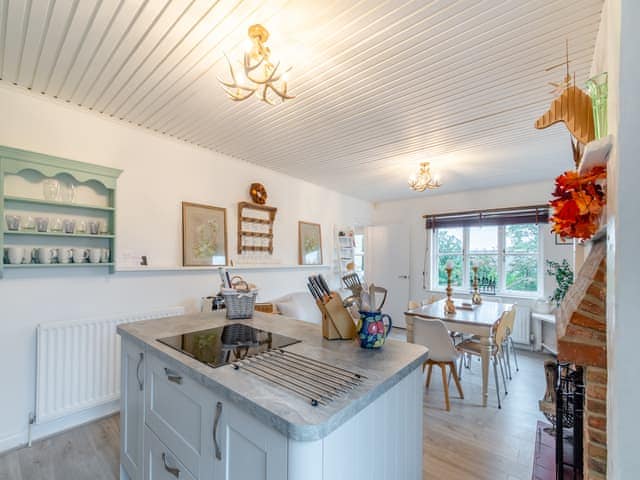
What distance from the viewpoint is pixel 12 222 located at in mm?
2035

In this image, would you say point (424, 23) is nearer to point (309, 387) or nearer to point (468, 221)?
point (309, 387)

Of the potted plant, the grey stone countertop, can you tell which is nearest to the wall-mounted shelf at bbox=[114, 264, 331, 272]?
the grey stone countertop

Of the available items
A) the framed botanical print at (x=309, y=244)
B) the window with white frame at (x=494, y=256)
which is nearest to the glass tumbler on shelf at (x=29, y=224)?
the framed botanical print at (x=309, y=244)

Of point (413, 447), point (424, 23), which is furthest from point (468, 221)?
point (413, 447)

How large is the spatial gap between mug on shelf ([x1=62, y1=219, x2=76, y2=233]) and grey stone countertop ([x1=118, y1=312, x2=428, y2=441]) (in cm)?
111

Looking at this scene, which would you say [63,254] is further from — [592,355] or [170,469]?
[592,355]

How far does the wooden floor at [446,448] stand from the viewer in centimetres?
185

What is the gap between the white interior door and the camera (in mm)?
5492

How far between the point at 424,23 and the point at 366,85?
572 mm

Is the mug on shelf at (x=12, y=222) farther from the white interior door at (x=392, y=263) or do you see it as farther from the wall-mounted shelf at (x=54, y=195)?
the white interior door at (x=392, y=263)

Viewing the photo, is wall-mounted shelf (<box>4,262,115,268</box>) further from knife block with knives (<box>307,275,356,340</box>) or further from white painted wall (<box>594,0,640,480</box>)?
white painted wall (<box>594,0,640,480</box>)

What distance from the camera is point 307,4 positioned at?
1366mm

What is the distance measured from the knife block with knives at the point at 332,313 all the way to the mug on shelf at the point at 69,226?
2057 mm

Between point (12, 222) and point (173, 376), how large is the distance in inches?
73.7
